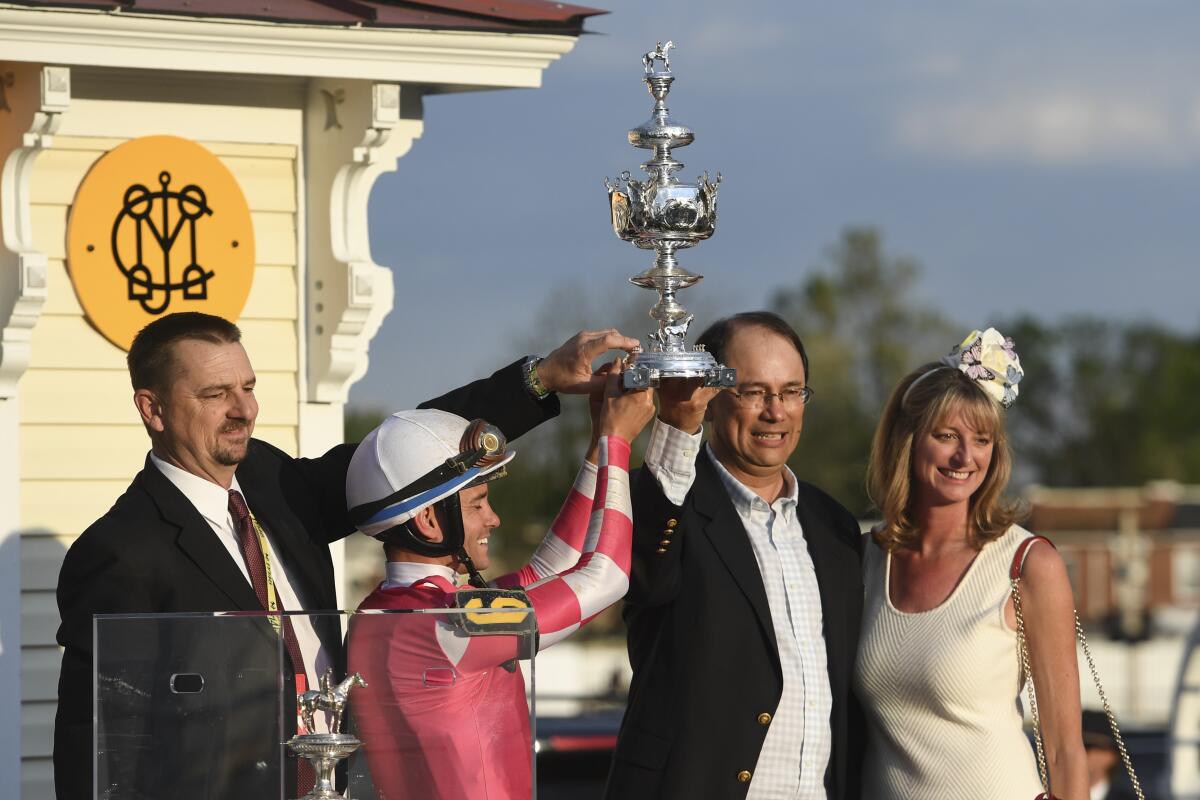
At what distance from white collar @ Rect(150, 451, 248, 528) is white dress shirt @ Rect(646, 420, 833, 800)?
36.3 inches

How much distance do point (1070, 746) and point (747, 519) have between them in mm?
878

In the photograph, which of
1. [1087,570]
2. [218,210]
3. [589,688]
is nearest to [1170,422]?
[1087,570]

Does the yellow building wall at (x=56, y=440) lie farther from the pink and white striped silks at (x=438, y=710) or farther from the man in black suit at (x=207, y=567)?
the pink and white striped silks at (x=438, y=710)

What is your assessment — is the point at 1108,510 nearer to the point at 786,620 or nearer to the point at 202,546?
the point at 786,620

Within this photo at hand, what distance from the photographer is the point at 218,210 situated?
5.48 meters

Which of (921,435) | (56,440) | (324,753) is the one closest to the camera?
(324,753)

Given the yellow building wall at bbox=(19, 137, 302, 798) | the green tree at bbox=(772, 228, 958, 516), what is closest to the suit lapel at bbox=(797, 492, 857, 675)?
the yellow building wall at bbox=(19, 137, 302, 798)

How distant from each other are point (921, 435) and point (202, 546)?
1.72 metres

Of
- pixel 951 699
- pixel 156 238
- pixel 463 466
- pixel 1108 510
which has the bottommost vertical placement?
pixel 1108 510

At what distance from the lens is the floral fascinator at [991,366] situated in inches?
175

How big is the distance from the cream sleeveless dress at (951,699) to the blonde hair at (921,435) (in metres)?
0.11

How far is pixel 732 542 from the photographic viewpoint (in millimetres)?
4270

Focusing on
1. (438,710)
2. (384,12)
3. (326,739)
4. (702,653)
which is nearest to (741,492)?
(702,653)

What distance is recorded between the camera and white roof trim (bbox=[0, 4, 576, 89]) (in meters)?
4.80
